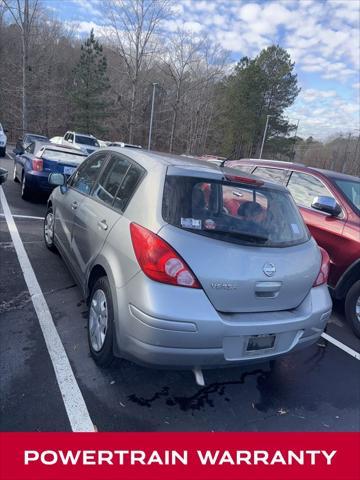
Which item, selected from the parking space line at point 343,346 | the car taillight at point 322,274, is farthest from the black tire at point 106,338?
the parking space line at point 343,346

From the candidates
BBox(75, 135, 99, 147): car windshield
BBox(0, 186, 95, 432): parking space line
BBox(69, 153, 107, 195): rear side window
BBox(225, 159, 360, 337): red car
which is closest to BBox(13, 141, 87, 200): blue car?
BBox(0, 186, 95, 432): parking space line

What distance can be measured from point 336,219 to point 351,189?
70 centimetres

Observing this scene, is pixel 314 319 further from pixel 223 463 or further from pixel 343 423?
pixel 223 463

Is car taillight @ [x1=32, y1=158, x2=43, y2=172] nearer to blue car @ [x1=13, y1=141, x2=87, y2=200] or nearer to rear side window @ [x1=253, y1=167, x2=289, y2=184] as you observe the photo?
blue car @ [x1=13, y1=141, x2=87, y2=200]

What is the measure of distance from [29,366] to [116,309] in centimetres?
92

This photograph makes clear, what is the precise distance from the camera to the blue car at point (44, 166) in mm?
7754

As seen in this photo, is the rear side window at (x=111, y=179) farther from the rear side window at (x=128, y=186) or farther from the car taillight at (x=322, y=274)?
the car taillight at (x=322, y=274)

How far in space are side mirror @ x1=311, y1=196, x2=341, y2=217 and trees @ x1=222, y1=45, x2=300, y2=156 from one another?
148ft

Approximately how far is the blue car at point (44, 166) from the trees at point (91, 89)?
35.0m

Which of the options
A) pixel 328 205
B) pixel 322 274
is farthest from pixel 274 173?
pixel 322 274

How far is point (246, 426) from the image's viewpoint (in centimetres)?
246

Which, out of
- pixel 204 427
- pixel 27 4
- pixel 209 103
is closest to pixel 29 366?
pixel 204 427

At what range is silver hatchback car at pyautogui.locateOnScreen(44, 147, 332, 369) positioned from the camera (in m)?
2.23

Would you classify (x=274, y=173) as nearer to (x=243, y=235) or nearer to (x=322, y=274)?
(x=322, y=274)
